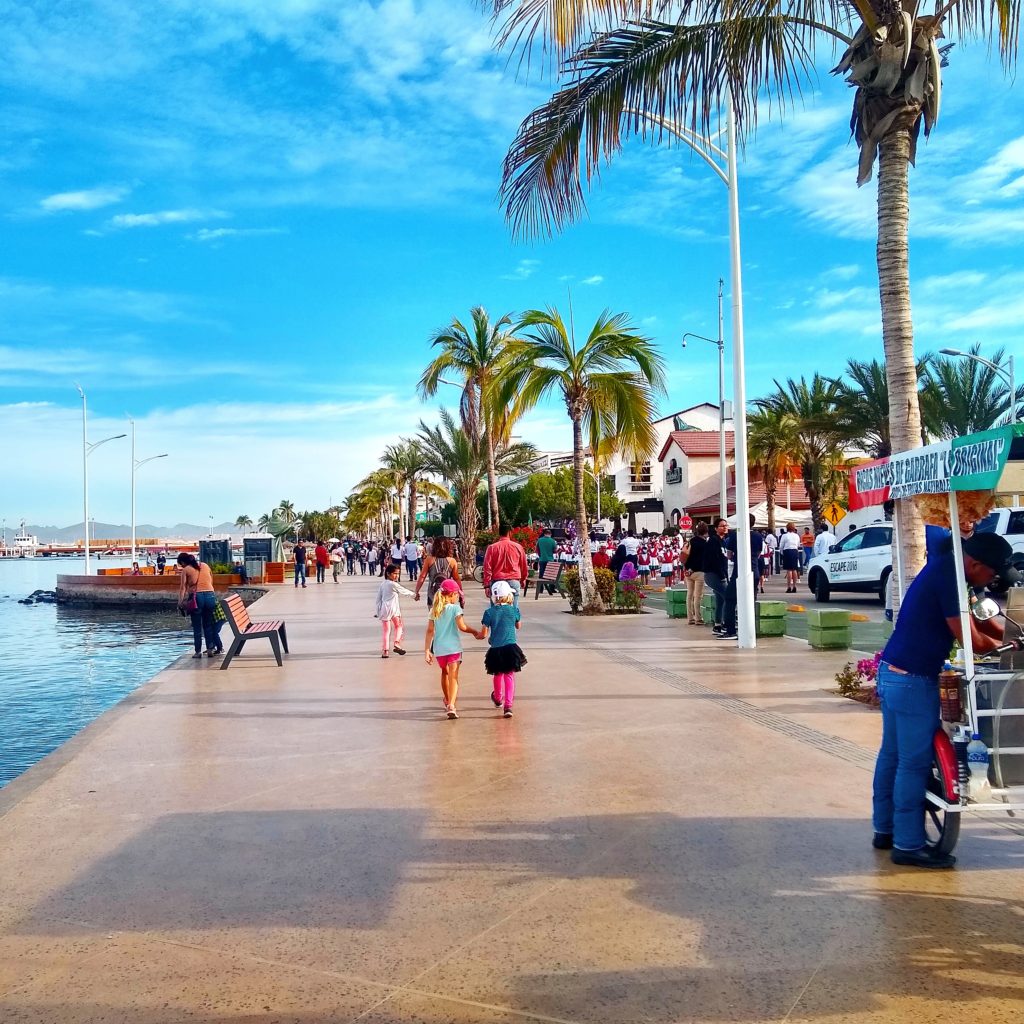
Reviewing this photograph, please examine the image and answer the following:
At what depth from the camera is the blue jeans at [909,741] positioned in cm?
452

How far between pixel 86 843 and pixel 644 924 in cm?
306

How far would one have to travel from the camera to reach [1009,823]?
5352 mm

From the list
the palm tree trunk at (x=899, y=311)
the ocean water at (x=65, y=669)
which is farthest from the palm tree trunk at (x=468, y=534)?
the palm tree trunk at (x=899, y=311)

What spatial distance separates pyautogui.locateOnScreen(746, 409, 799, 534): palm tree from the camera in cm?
4038

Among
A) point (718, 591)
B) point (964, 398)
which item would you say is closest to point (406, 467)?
point (964, 398)

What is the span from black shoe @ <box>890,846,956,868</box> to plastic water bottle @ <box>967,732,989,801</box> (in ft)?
1.44

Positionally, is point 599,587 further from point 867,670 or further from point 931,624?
point 931,624

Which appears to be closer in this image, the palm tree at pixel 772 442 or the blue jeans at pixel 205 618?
the blue jeans at pixel 205 618

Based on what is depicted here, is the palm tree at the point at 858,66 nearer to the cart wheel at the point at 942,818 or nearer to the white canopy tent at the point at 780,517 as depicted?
the cart wheel at the point at 942,818

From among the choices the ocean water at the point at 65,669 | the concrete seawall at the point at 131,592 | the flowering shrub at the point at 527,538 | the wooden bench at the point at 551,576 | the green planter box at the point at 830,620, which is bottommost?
the ocean water at the point at 65,669

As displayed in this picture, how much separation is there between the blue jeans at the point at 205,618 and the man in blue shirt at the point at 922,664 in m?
10.8

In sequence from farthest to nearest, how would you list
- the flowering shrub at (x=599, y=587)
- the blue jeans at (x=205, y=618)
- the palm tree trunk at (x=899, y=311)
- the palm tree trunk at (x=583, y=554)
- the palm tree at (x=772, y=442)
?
1. the palm tree at (x=772, y=442)
2. the flowering shrub at (x=599, y=587)
3. the palm tree trunk at (x=583, y=554)
4. the blue jeans at (x=205, y=618)
5. the palm tree trunk at (x=899, y=311)

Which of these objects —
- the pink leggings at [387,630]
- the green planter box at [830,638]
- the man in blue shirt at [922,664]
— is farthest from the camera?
the pink leggings at [387,630]

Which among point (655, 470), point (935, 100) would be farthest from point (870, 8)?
point (655, 470)
